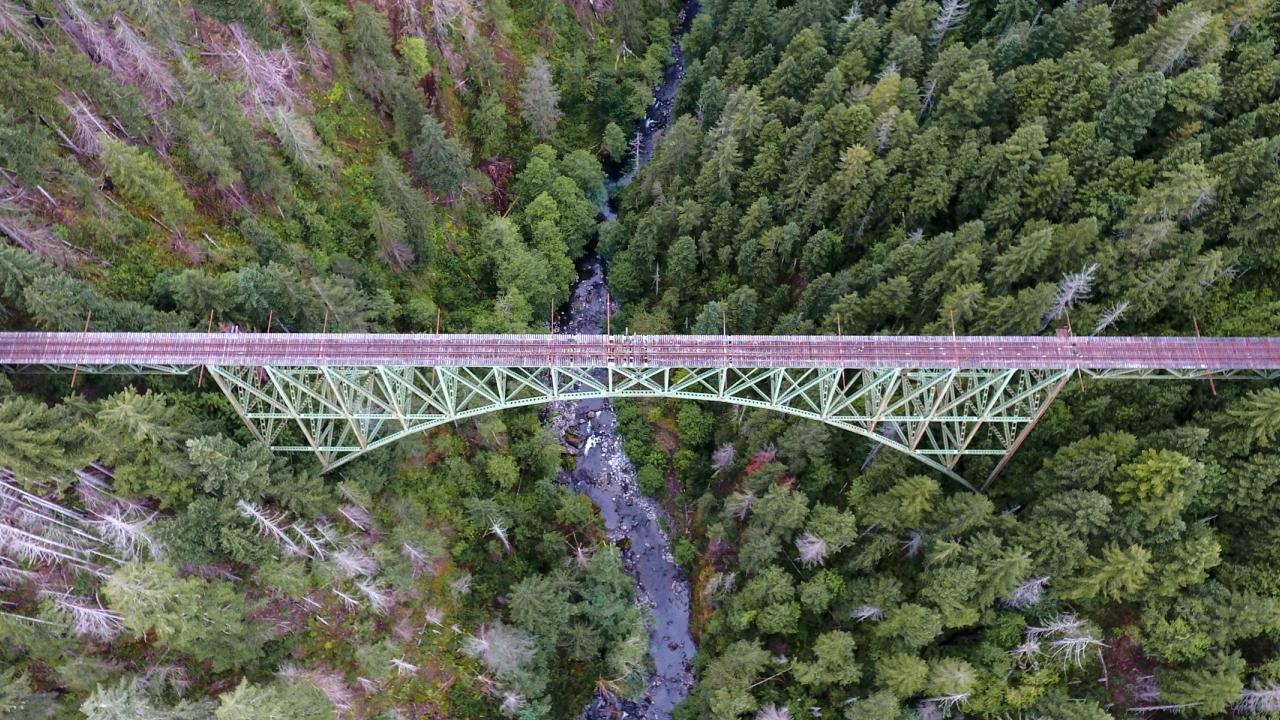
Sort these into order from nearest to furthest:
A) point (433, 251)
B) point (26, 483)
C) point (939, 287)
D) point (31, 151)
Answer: point (26, 483)
point (31, 151)
point (939, 287)
point (433, 251)

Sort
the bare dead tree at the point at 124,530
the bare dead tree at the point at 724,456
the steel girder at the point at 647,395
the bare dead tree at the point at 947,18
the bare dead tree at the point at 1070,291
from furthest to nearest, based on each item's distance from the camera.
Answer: the bare dead tree at the point at 947,18 < the bare dead tree at the point at 724,456 < the bare dead tree at the point at 1070,291 < the steel girder at the point at 647,395 < the bare dead tree at the point at 124,530

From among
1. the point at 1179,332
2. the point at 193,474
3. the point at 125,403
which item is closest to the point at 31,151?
the point at 125,403

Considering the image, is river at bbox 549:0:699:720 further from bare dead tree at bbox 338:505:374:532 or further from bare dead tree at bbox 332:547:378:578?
bare dead tree at bbox 332:547:378:578

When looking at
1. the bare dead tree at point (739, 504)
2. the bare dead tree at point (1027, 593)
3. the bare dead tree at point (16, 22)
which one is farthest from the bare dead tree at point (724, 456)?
the bare dead tree at point (16, 22)

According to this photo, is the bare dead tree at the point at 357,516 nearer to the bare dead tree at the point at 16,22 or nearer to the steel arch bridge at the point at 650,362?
the steel arch bridge at the point at 650,362

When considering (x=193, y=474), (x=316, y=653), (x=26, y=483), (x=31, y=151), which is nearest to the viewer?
(x=26, y=483)

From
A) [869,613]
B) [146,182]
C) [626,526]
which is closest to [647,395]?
[626,526]

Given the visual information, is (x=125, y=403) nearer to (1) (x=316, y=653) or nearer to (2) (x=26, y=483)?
(2) (x=26, y=483)
